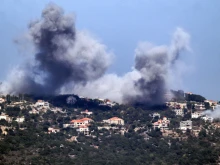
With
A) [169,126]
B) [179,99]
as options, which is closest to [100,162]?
[169,126]

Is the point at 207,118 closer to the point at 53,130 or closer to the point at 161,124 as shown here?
the point at 161,124

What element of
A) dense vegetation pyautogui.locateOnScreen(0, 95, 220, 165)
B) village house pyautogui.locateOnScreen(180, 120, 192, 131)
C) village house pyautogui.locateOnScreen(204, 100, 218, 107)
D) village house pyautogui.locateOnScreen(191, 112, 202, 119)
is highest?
village house pyautogui.locateOnScreen(204, 100, 218, 107)

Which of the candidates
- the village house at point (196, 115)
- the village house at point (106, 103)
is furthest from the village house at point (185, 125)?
the village house at point (106, 103)

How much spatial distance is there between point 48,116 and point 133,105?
11.0 meters

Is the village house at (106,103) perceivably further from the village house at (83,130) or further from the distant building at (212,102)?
the distant building at (212,102)

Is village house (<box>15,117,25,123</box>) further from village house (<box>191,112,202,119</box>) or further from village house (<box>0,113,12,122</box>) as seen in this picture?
village house (<box>191,112,202,119</box>)

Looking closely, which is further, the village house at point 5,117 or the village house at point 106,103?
the village house at point 106,103

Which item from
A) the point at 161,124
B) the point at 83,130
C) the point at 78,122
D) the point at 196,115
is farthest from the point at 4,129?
the point at 196,115

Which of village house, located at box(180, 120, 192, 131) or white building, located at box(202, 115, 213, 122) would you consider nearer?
village house, located at box(180, 120, 192, 131)

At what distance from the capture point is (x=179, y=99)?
7762 centimetres

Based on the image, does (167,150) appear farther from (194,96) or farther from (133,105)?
(194,96)

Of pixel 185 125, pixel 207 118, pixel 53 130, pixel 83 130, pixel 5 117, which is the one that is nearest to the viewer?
pixel 53 130

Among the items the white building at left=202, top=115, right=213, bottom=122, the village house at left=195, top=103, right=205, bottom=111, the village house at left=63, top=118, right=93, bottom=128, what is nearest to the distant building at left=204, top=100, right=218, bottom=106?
the village house at left=195, top=103, right=205, bottom=111

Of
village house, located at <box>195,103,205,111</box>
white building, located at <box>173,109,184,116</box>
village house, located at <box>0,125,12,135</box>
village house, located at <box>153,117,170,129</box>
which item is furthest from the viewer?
village house, located at <box>195,103,205,111</box>
